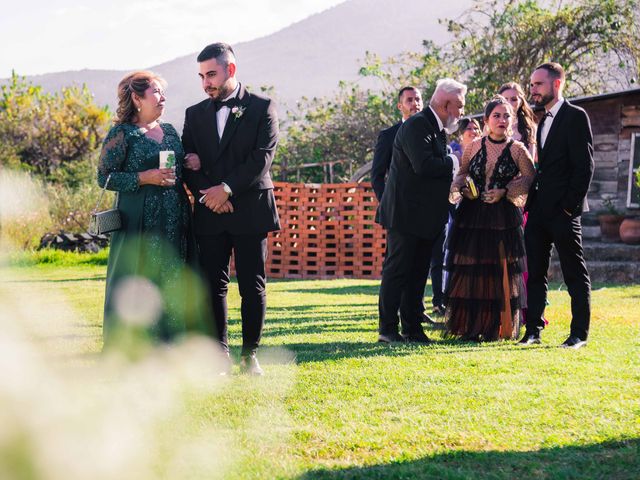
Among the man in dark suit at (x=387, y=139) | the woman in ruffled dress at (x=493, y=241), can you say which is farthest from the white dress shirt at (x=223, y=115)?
the man in dark suit at (x=387, y=139)

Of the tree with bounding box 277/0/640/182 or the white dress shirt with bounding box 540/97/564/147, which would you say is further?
the tree with bounding box 277/0/640/182

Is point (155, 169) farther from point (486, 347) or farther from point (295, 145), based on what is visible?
point (295, 145)

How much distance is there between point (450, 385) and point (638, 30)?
18801 millimetres

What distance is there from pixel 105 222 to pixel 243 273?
0.96 meters

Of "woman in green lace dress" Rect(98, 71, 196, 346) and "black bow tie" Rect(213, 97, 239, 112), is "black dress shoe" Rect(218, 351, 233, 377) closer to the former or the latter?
"woman in green lace dress" Rect(98, 71, 196, 346)

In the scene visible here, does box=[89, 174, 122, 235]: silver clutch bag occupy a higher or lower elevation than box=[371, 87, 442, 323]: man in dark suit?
lower

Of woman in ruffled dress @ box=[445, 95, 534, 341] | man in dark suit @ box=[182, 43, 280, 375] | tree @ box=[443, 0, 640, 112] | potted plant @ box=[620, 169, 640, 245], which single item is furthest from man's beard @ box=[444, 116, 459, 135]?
tree @ box=[443, 0, 640, 112]

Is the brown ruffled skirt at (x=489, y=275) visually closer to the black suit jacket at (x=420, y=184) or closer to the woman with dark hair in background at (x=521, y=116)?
the black suit jacket at (x=420, y=184)

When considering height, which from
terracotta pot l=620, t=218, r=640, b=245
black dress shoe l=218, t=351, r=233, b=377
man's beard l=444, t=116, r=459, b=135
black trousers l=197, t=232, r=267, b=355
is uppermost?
man's beard l=444, t=116, r=459, b=135

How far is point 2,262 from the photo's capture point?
1808 centimetres

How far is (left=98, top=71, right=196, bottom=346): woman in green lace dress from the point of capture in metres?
6.23

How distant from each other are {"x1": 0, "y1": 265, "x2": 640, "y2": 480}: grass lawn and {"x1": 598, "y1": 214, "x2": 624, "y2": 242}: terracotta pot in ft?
27.5

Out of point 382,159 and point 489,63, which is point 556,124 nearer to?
point 382,159

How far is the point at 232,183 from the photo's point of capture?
580cm
